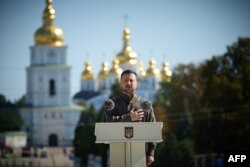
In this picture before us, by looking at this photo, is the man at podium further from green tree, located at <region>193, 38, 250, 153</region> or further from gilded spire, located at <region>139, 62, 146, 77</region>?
gilded spire, located at <region>139, 62, 146, 77</region>

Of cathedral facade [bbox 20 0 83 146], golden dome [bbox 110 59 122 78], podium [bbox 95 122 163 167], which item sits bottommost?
podium [bbox 95 122 163 167]

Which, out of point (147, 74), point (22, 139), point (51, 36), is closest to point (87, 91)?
point (147, 74)

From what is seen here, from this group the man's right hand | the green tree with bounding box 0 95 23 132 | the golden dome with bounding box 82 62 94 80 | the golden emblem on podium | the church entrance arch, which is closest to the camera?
the golden emblem on podium

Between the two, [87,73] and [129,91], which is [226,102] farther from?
[87,73]

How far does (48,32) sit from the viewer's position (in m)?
96.4

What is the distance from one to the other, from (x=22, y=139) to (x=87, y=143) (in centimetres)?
1949

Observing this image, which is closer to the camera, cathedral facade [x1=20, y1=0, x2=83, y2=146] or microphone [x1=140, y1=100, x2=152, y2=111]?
microphone [x1=140, y1=100, x2=152, y2=111]

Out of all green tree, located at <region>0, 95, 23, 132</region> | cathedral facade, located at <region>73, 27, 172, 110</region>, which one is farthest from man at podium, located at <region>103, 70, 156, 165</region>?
cathedral facade, located at <region>73, 27, 172, 110</region>

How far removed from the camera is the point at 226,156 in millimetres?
7477

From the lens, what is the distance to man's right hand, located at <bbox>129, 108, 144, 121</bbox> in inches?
267

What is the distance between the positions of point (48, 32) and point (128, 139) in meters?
90.4

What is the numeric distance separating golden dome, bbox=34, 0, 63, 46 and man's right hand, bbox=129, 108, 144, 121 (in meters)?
89.2

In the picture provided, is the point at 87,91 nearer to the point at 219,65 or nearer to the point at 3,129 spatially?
the point at 3,129

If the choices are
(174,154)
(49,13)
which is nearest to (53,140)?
(49,13)
